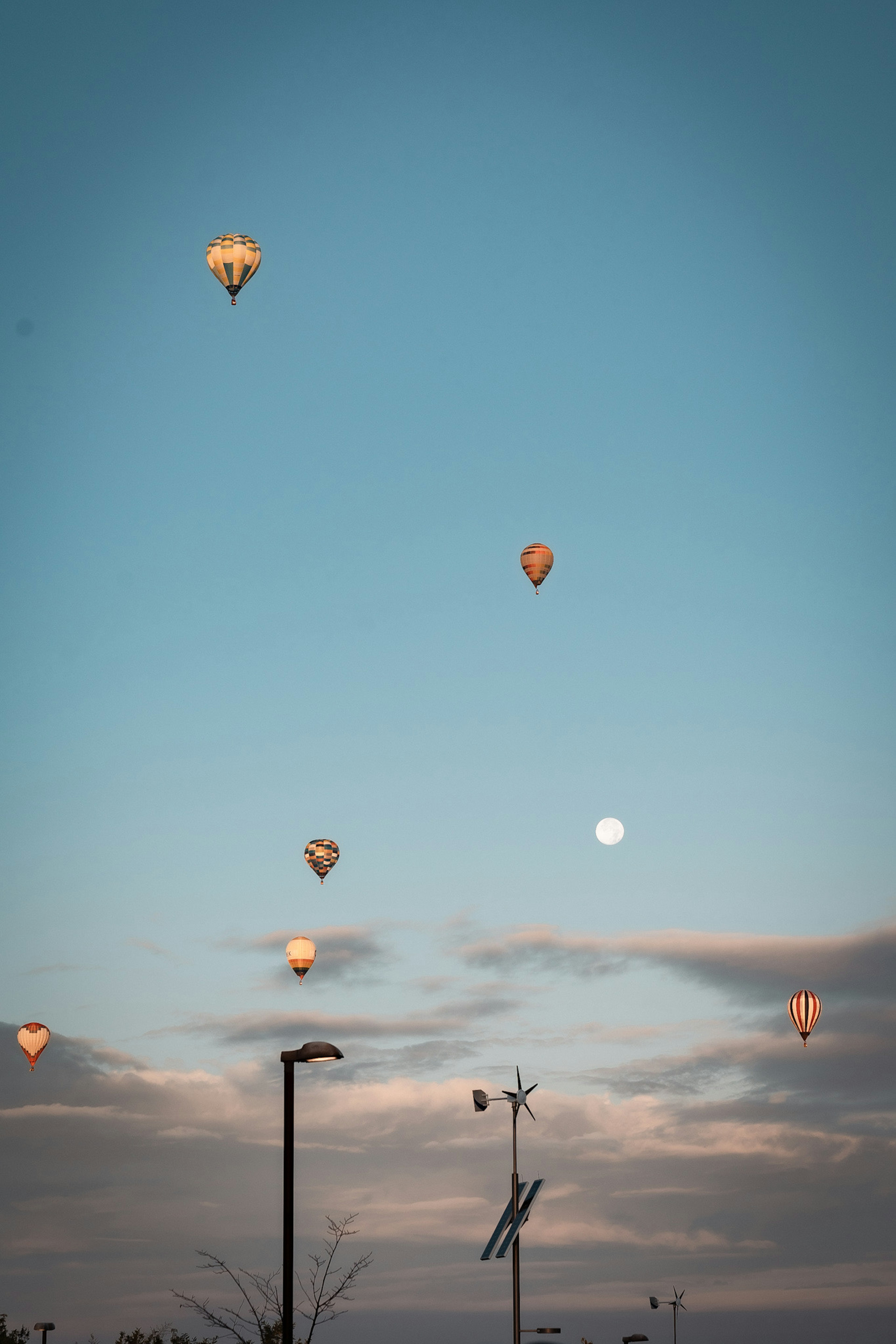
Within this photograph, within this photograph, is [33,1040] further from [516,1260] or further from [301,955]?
[516,1260]

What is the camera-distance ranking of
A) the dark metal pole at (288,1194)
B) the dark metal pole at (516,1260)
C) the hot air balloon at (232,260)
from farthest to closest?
the hot air balloon at (232,260) < the dark metal pole at (516,1260) < the dark metal pole at (288,1194)

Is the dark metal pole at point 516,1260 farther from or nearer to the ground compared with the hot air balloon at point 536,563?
nearer to the ground

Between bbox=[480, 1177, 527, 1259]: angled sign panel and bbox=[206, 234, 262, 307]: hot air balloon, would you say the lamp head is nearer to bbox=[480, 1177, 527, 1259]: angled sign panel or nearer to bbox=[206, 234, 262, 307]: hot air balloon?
bbox=[480, 1177, 527, 1259]: angled sign panel

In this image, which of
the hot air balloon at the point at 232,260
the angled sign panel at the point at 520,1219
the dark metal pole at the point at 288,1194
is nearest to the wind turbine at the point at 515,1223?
the angled sign panel at the point at 520,1219

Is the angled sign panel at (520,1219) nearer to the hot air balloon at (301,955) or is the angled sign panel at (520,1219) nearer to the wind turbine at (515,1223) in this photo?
the wind turbine at (515,1223)

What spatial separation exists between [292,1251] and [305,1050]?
9.95ft

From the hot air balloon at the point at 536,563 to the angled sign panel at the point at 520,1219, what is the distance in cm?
3567

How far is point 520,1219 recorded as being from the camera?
130 feet

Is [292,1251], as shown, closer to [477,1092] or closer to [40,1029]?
[477,1092]

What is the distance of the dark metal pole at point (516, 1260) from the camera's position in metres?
38.2

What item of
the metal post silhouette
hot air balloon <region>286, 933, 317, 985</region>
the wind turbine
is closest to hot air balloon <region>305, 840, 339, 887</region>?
hot air balloon <region>286, 933, 317, 985</region>

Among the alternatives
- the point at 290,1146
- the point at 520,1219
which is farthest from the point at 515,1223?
the point at 290,1146

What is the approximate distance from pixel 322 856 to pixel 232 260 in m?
27.5

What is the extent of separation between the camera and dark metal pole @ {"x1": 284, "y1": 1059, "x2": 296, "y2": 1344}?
21547mm
